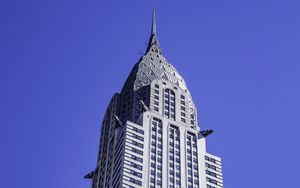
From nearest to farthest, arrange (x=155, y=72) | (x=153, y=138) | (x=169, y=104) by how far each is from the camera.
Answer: (x=153, y=138), (x=169, y=104), (x=155, y=72)

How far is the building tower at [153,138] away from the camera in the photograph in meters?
149

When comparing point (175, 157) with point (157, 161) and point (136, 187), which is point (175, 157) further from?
point (136, 187)

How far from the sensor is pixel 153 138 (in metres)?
158

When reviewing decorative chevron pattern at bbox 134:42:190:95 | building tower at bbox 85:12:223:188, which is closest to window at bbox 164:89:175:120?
building tower at bbox 85:12:223:188

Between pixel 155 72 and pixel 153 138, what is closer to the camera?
pixel 153 138

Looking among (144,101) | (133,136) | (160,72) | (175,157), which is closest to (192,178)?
(175,157)

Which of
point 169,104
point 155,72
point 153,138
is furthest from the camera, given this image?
point 155,72

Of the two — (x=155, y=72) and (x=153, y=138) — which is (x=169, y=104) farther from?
(x=153, y=138)

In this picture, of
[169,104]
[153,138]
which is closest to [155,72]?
[169,104]

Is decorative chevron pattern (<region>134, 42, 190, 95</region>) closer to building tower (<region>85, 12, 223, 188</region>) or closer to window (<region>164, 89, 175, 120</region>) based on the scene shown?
building tower (<region>85, 12, 223, 188</region>)

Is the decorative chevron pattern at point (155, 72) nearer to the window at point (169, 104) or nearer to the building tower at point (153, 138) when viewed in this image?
the building tower at point (153, 138)

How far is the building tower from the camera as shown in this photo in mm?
148875

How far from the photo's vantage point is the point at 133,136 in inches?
6132

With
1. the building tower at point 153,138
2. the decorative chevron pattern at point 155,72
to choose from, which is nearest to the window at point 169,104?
the building tower at point 153,138
